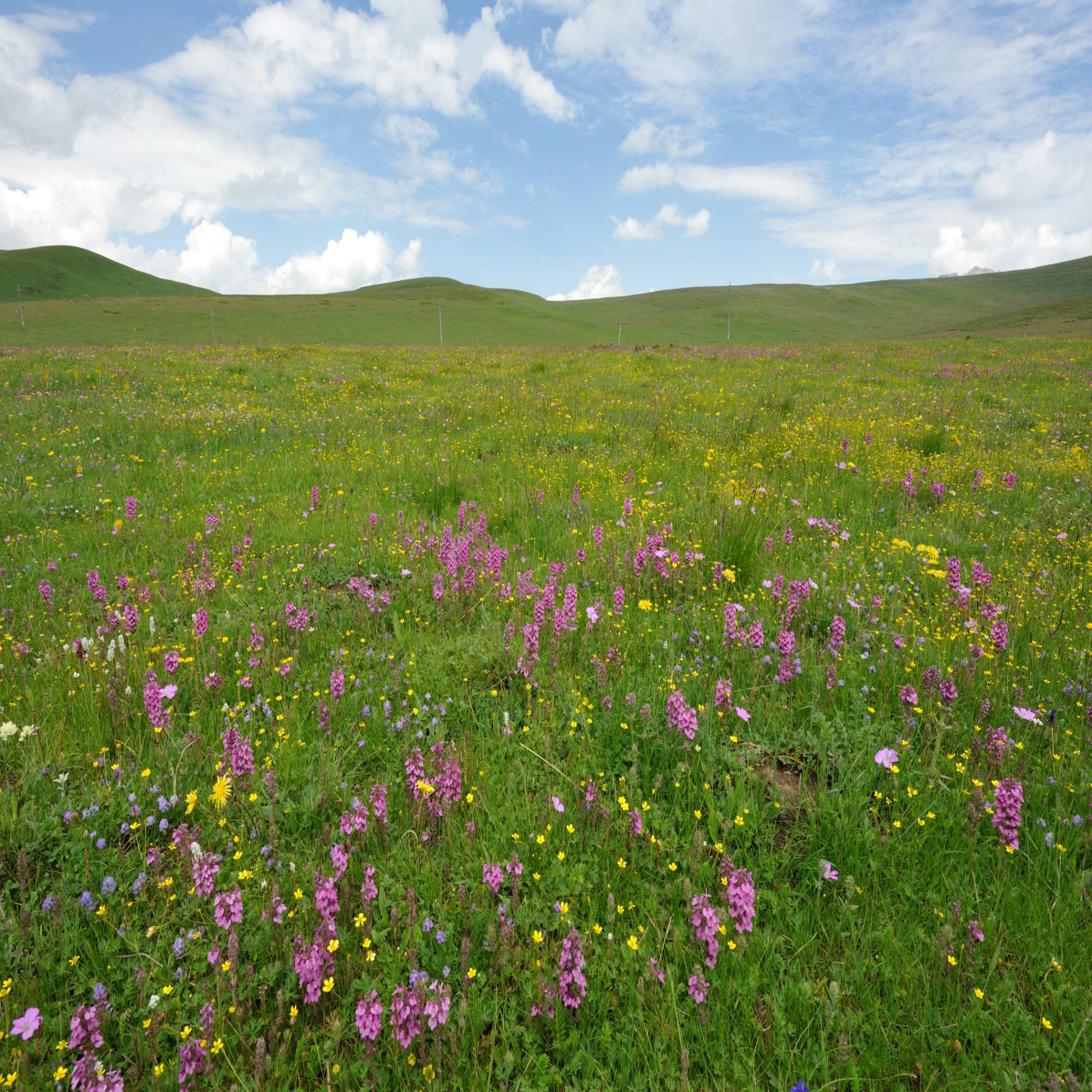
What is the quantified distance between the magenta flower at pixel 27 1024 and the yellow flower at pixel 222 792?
0.88 metres

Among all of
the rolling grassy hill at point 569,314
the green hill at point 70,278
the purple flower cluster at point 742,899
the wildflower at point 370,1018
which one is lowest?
the wildflower at point 370,1018

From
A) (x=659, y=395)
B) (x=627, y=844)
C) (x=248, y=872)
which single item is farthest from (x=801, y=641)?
(x=659, y=395)

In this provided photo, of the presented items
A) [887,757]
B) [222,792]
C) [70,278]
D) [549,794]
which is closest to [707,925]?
[549,794]

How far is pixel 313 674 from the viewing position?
3846mm

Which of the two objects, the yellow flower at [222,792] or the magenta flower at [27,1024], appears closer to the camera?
the magenta flower at [27,1024]

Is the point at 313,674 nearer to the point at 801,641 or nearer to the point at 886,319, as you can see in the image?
the point at 801,641

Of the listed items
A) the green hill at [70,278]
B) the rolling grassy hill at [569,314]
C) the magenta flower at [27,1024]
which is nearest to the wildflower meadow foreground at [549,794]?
the magenta flower at [27,1024]

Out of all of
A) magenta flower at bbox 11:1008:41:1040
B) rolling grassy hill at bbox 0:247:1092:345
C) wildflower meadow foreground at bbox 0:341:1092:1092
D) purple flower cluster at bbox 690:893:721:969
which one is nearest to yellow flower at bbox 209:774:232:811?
wildflower meadow foreground at bbox 0:341:1092:1092

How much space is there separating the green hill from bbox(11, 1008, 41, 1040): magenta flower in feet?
542

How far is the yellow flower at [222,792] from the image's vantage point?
8.90ft

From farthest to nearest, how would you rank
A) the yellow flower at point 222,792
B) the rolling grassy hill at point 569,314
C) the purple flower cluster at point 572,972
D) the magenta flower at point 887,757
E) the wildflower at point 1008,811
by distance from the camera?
1. the rolling grassy hill at point 569,314
2. the magenta flower at point 887,757
3. the yellow flower at point 222,792
4. the wildflower at point 1008,811
5. the purple flower cluster at point 572,972

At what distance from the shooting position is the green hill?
465 feet

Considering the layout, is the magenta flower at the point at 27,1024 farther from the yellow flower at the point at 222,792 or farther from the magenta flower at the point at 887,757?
the magenta flower at the point at 887,757

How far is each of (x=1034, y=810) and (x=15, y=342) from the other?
6303 centimetres
